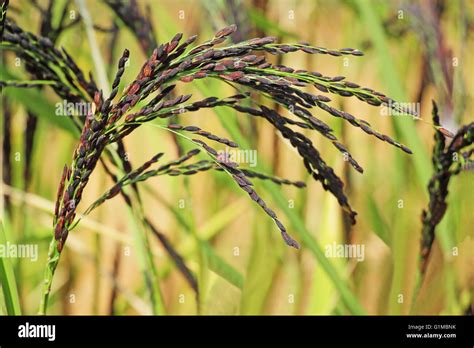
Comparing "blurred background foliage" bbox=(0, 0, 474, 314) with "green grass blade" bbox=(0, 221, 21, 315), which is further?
"blurred background foliage" bbox=(0, 0, 474, 314)

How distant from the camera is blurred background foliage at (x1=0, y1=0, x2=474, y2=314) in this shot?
1.04m

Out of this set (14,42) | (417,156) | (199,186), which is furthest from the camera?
(199,186)

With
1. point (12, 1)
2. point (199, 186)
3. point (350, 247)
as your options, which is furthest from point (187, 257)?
point (12, 1)

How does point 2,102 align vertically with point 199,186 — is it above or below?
above

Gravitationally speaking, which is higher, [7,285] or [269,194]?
[269,194]

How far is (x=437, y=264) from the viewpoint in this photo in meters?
1.07

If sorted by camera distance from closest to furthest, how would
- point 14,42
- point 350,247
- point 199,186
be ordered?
point 14,42, point 350,247, point 199,186

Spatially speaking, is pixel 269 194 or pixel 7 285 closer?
pixel 7 285

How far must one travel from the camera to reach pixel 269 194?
3.24 ft

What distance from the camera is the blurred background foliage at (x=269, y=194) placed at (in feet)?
3.40

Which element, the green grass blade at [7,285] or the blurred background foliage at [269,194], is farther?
the blurred background foliage at [269,194]
